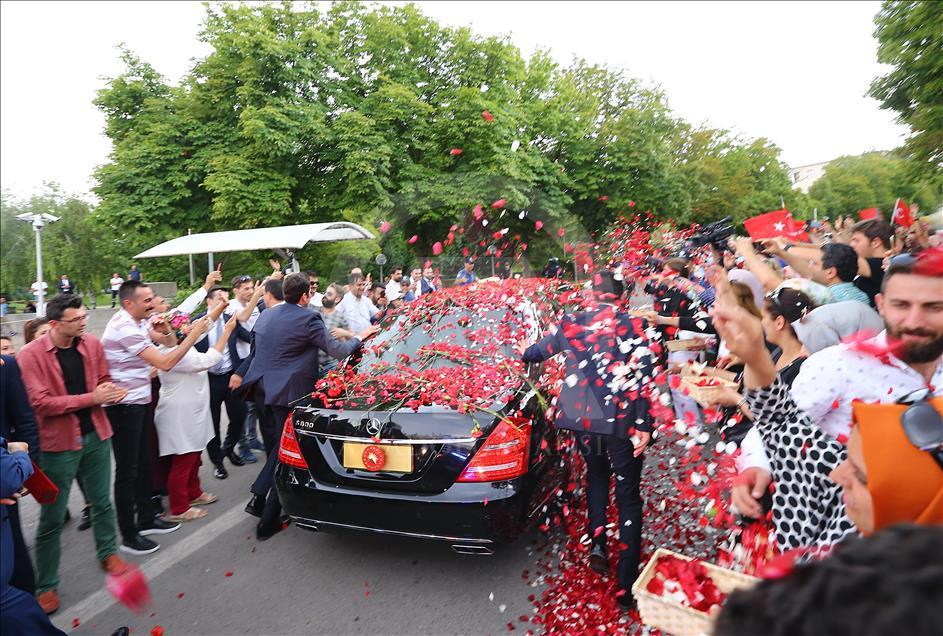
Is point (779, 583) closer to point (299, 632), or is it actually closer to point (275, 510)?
point (299, 632)

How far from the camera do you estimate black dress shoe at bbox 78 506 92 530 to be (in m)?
4.92

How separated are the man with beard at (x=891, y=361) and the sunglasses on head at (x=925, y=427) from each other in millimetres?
833

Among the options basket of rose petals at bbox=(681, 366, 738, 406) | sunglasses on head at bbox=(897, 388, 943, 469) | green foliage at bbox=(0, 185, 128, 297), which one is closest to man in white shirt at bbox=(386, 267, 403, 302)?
basket of rose petals at bbox=(681, 366, 738, 406)

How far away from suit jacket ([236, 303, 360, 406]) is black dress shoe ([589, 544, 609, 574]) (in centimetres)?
249

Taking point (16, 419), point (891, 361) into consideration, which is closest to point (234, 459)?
point (16, 419)

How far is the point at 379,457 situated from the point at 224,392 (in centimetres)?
361

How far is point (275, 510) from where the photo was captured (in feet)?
15.0

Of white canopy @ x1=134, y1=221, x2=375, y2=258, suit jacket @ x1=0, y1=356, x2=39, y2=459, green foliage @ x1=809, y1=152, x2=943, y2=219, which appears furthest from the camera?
green foliage @ x1=809, y1=152, x2=943, y2=219

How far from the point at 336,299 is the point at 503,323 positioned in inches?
195

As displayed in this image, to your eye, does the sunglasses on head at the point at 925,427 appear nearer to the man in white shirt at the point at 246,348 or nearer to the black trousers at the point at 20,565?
the black trousers at the point at 20,565

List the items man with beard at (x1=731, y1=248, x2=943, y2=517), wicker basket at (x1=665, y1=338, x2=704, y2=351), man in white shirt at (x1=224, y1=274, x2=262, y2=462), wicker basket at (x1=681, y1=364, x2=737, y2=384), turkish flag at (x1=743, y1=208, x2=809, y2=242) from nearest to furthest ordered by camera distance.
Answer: man with beard at (x1=731, y1=248, x2=943, y2=517) → wicker basket at (x1=681, y1=364, x2=737, y2=384) → turkish flag at (x1=743, y1=208, x2=809, y2=242) → wicker basket at (x1=665, y1=338, x2=704, y2=351) → man in white shirt at (x1=224, y1=274, x2=262, y2=462)

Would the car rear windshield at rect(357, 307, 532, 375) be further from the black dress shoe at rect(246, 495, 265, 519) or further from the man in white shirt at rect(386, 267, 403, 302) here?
the man in white shirt at rect(386, 267, 403, 302)

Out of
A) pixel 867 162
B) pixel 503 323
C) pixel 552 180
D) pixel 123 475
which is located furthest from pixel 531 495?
pixel 867 162

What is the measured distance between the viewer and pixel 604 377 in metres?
3.50
